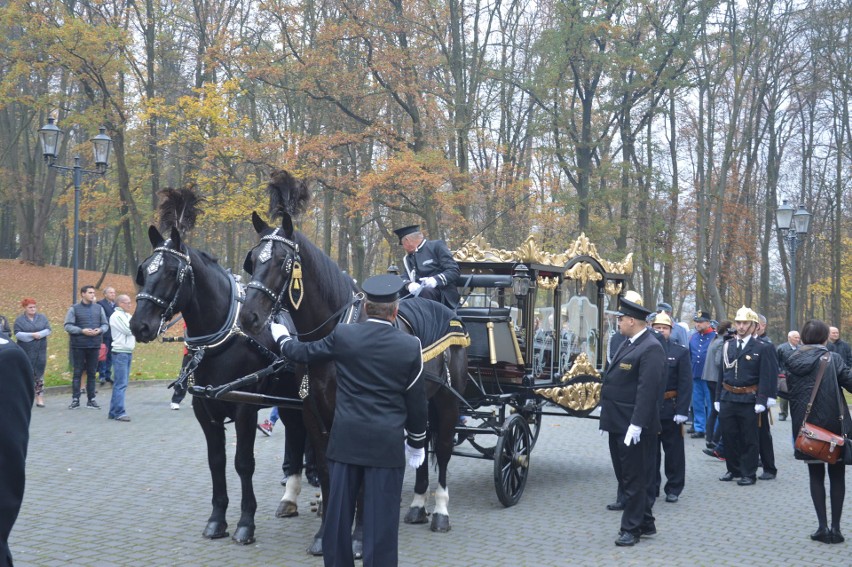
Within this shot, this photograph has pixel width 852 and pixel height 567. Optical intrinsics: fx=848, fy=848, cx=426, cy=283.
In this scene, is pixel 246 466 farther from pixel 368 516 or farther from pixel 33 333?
pixel 33 333

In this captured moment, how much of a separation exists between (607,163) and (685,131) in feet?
31.4

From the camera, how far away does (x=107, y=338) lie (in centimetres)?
1537

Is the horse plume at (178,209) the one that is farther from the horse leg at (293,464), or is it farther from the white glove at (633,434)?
the white glove at (633,434)

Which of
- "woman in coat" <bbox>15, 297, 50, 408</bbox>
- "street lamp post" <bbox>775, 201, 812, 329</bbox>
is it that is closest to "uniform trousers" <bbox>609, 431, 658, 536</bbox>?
"woman in coat" <bbox>15, 297, 50, 408</bbox>

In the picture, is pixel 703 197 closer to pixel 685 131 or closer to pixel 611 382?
pixel 685 131

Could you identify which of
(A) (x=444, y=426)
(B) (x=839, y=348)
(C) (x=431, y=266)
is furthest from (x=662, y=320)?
(B) (x=839, y=348)

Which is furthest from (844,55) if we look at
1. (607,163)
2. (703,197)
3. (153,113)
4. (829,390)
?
(829,390)

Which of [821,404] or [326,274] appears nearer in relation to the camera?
[326,274]

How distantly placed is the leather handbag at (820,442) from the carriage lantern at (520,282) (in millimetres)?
2722

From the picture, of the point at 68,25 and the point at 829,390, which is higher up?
the point at 68,25

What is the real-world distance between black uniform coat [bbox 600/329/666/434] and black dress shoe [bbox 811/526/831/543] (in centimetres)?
152

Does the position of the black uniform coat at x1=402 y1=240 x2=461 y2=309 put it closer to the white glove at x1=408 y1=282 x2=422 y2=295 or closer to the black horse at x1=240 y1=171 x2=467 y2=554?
the white glove at x1=408 y1=282 x2=422 y2=295

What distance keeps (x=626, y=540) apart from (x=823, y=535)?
1.66 metres

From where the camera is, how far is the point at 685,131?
108ft
